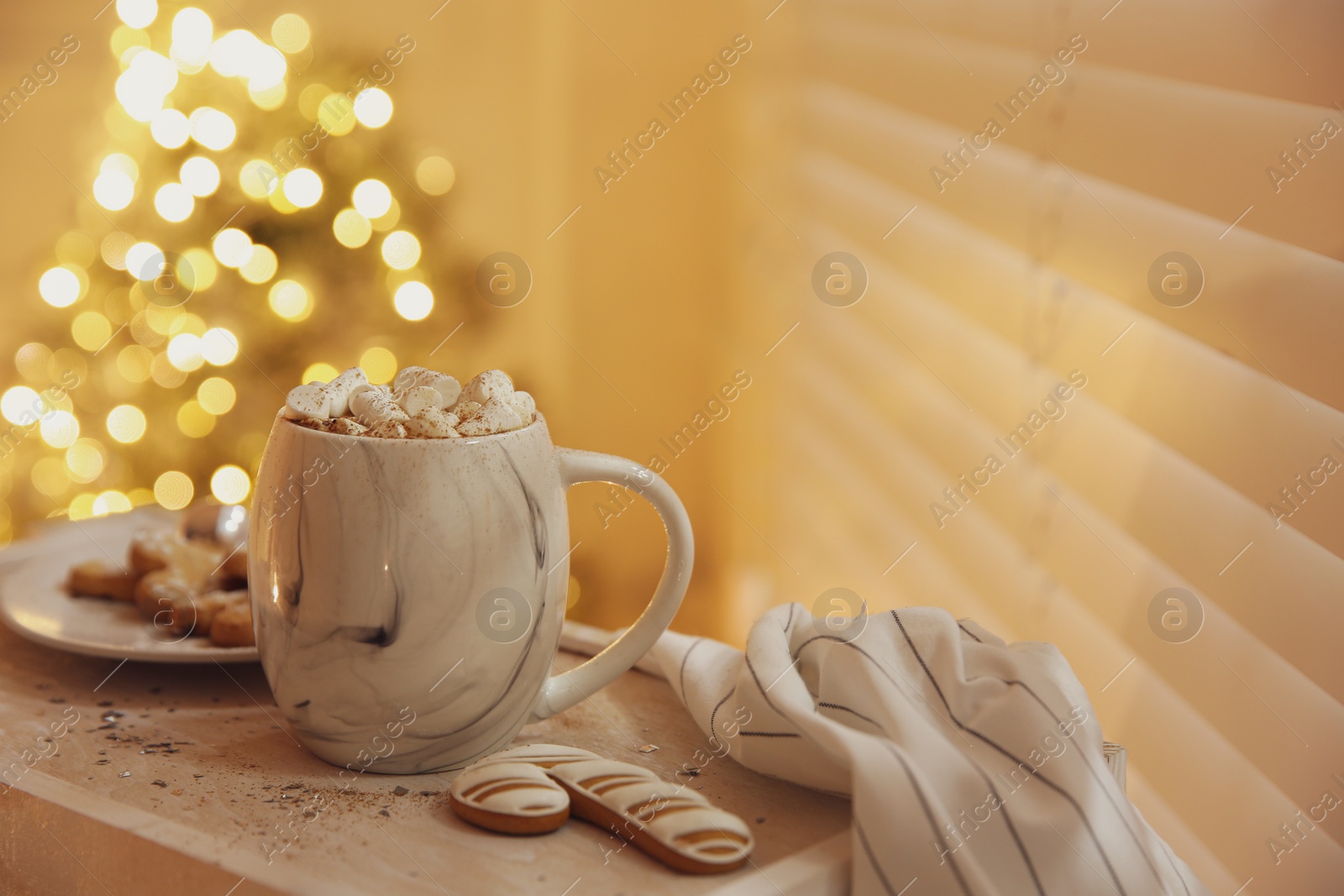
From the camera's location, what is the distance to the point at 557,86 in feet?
8.87

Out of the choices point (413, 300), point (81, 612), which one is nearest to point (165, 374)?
point (413, 300)

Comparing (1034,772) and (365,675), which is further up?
(1034,772)

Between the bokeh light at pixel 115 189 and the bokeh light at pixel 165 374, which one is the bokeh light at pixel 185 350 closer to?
the bokeh light at pixel 165 374

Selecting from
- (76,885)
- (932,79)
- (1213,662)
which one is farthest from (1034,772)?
(932,79)

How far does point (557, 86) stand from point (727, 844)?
2.48 meters

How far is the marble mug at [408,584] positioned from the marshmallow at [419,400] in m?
0.04

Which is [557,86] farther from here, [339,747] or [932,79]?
[339,747]

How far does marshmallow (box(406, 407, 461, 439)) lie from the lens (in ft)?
2.08

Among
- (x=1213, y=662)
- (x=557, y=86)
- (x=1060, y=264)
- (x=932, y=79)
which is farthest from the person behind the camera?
(x=557, y=86)

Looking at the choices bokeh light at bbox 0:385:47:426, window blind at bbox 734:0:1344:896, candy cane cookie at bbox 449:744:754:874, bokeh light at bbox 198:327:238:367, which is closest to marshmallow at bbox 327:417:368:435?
candy cane cookie at bbox 449:744:754:874

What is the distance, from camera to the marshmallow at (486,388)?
0.68 metres

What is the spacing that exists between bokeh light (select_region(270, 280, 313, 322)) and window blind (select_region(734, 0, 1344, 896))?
3.54 ft

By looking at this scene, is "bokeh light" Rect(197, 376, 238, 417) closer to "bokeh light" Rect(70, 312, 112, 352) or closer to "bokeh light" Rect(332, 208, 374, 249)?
Result: "bokeh light" Rect(70, 312, 112, 352)

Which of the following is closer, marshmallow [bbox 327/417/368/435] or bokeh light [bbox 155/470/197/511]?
marshmallow [bbox 327/417/368/435]
